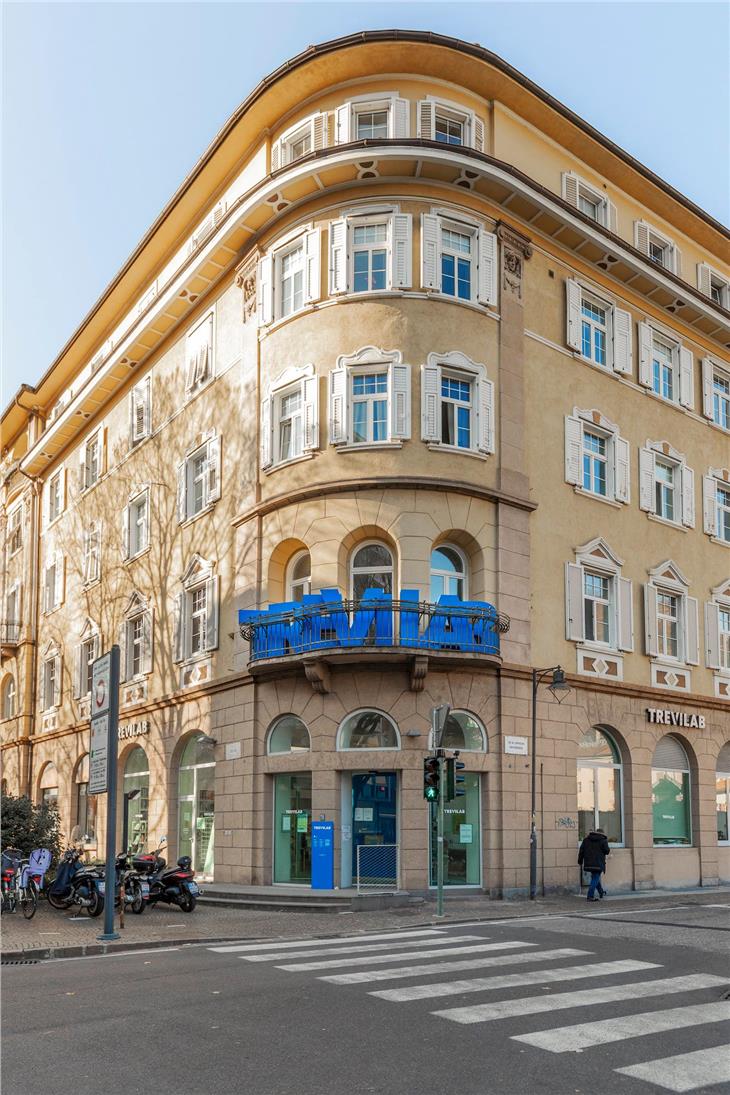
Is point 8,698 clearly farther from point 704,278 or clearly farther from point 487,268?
point 704,278

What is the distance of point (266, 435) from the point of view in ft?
A: 85.5

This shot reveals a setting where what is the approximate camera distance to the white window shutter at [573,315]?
2780cm

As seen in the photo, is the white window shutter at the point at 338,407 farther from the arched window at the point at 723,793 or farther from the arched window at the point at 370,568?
the arched window at the point at 723,793

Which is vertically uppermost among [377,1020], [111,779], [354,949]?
[111,779]

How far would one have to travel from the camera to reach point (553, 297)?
90.9ft

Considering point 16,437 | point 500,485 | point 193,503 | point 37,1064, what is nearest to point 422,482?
point 500,485

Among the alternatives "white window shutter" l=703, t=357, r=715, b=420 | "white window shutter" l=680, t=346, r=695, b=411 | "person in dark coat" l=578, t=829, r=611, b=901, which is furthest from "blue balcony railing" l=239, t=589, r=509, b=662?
"white window shutter" l=703, t=357, r=715, b=420

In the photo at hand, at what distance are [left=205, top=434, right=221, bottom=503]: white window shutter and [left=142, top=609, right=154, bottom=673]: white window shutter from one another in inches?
199

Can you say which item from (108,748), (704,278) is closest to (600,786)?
(108,748)

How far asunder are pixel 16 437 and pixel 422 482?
109 ft

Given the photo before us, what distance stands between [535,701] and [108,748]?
11561 millimetres

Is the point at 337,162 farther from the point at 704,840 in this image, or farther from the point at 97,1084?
the point at 97,1084

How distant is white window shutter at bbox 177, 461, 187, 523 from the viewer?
3061 cm

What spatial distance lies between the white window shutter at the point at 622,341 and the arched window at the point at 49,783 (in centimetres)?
2499
